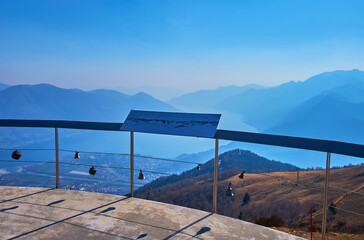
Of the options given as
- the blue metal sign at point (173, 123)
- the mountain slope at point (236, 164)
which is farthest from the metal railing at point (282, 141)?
the mountain slope at point (236, 164)

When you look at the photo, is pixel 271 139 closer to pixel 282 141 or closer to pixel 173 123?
pixel 282 141

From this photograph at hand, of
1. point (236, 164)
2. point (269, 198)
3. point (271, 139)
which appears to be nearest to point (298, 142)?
point (271, 139)

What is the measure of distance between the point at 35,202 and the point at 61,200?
0.38 m

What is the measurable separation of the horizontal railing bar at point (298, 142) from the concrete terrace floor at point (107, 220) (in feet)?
3.89

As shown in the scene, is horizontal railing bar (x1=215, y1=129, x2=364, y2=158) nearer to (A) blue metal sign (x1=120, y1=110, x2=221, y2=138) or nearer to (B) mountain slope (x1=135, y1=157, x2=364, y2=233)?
(A) blue metal sign (x1=120, y1=110, x2=221, y2=138)

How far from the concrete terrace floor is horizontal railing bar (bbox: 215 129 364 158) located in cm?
119

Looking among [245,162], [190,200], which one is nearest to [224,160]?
[245,162]

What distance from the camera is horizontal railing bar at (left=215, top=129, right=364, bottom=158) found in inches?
113

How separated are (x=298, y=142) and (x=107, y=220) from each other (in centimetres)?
267

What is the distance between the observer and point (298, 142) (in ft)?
10.7

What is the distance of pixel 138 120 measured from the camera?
14.3ft

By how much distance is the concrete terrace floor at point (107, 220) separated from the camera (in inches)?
135

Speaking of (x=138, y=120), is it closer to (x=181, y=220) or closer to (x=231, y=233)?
(x=181, y=220)

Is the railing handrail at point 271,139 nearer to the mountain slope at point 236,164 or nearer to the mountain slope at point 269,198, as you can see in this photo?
the mountain slope at point 269,198
